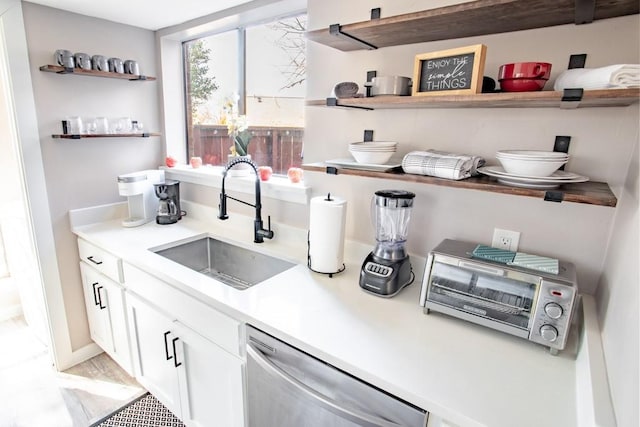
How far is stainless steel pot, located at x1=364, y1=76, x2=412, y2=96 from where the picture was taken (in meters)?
1.22

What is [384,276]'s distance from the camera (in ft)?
4.32

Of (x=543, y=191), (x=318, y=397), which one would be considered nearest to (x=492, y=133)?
(x=543, y=191)

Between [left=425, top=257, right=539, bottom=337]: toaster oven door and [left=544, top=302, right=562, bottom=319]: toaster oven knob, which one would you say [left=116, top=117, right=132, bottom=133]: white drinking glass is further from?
[left=544, top=302, right=562, bottom=319]: toaster oven knob

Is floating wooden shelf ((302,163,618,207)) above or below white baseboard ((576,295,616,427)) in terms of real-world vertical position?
above

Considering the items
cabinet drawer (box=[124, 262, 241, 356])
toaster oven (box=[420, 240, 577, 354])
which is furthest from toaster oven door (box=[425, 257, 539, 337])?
cabinet drawer (box=[124, 262, 241, 356])

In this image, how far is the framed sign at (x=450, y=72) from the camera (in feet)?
3.40

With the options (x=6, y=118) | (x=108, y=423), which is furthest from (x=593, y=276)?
(x=6, y=118)

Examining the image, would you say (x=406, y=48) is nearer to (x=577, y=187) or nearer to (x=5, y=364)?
(x=577, y=187)

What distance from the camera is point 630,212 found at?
908 mm

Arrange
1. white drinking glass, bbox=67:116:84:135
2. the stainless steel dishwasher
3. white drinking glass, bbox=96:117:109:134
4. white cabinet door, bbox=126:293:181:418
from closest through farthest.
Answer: the stainless steel dishwasher, white cabinet door, bbox=126:293:181:418, white drinking glass, bbox=67:116:84:135, white drinking glass, bbox=96:117:109:134

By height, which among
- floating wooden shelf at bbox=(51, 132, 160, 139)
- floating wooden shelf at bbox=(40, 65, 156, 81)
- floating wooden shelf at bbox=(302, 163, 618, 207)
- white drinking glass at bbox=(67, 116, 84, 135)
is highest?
floating wooden shelf at bbox=(40, 65, 156, 81)

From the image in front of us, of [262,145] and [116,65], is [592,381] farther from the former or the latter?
[116,65]

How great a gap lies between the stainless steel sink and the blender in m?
0.53

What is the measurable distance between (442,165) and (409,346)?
1.93ft
